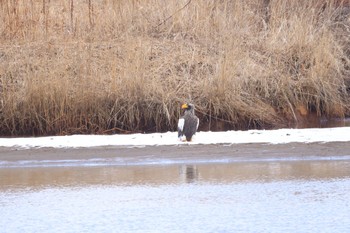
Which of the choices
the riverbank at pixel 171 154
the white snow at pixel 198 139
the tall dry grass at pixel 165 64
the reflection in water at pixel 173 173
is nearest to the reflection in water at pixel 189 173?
the reflection in water at pixel 173 173

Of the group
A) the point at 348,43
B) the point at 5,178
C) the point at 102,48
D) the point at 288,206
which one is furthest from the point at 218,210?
the point at 348,43

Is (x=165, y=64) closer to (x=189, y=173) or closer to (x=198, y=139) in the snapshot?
(x=198, y=139)

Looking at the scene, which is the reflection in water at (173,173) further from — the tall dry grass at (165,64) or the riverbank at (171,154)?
the tall dry grass at (165,64)

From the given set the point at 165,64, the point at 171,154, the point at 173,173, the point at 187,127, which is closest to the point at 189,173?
the point at 173,173

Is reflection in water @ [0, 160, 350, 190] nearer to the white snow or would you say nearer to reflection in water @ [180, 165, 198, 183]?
reflection in water @ [180, 165, 198, 183]

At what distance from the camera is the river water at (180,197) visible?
595cm

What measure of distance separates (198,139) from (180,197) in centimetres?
350

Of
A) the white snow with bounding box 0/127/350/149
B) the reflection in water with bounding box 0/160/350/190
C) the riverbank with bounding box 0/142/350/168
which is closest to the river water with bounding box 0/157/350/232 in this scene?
the reflection in water with bounding box 0/160/350/190

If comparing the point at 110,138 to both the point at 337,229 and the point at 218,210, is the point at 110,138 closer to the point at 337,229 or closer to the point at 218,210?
the point at 218,210

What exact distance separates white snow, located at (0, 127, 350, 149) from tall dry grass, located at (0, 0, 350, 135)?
1.30m

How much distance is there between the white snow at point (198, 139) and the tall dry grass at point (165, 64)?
4.25 feet

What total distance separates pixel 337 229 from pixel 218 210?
3.42 ft

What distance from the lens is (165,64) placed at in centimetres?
1312

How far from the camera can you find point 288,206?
6520 millimetres
